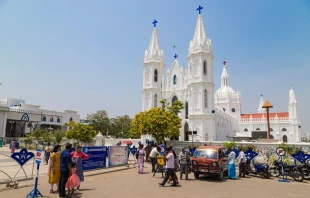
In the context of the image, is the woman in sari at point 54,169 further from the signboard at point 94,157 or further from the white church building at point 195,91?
the white church building at point 195,91

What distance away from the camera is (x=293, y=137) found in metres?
57.1

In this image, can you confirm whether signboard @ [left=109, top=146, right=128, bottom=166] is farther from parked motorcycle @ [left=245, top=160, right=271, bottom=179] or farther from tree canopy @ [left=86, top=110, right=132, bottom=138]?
tree canopy @ [left=86, top=110, right=132, bottom=138]

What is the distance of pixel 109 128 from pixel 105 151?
2129 inches

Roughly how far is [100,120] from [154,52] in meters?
31.4

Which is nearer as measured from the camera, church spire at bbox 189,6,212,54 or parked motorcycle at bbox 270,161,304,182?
parked motorcycle at bbox 270,161,304,182

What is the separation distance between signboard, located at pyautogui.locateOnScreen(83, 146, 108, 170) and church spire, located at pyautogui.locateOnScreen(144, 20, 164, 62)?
29.6 metres

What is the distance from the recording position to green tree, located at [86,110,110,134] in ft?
211

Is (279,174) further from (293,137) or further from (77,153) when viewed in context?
(293,137)

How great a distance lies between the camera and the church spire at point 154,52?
42188 mm

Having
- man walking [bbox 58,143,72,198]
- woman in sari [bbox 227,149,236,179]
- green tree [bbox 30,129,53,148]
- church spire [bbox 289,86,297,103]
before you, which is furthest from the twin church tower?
church spire [bbox 289,86,297,103]

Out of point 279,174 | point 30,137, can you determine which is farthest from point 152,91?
point 279,174

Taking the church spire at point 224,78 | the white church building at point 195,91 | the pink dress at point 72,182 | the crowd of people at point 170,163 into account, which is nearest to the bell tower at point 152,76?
the white church building at point 195,91

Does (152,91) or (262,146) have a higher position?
(152,91)

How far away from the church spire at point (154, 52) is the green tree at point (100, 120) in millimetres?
29220
